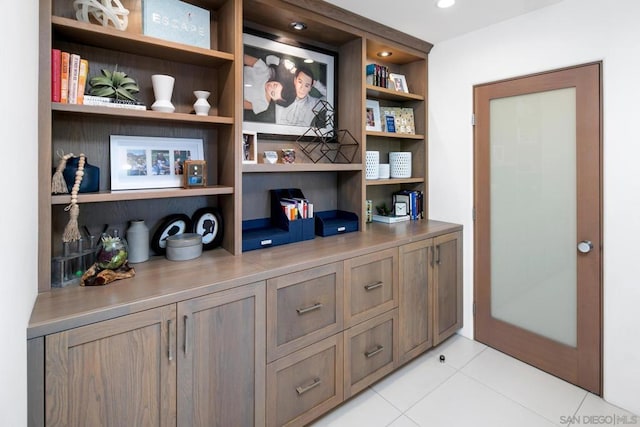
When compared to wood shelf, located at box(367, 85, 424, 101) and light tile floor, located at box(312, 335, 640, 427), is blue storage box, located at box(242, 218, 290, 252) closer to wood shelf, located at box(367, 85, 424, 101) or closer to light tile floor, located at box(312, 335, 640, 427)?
light tile floor, located at box(312, 335, 640, 427)

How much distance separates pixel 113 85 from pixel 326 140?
141 centimetres

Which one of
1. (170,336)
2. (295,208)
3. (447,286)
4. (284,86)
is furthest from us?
(447,286)

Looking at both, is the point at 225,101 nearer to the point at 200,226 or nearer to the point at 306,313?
the point at 200,226

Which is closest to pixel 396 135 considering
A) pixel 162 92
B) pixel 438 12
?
pixel 438 12

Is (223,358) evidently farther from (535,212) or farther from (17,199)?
(535,212)

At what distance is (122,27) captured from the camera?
61.1 inches

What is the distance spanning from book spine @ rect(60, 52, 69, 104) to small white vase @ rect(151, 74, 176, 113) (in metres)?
0.35

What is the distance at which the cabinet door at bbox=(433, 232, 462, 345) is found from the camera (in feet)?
8.20

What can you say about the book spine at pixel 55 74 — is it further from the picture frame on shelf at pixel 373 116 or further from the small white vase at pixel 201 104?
the picture frame on shelf at pixel 373 116

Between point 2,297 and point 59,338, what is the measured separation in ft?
1.40

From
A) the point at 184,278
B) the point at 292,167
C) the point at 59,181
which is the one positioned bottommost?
the point at 184,278

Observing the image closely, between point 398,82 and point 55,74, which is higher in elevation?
point 398,82

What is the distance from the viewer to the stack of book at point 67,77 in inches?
54.4

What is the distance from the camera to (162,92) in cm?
168
